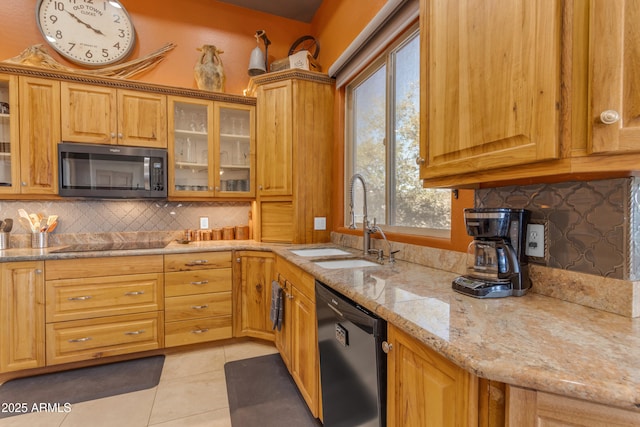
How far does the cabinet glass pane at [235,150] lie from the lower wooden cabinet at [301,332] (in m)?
1.11

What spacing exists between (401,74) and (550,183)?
52.1 inches

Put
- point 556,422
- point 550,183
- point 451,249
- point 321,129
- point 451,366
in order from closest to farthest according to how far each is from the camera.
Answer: point 556,422, point 451,366, point 550,183, point 451,249, point 321,129

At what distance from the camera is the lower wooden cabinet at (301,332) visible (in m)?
1.58

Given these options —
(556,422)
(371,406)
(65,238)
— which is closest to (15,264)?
(65,238)

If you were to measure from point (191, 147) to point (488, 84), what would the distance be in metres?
2.60

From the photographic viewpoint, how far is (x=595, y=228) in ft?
3.12

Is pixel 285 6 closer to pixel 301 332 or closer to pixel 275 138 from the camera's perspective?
pixel 275 138

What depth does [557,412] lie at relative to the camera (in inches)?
23.5

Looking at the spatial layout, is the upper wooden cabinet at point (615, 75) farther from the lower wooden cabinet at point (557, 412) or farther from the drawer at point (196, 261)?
the drawer at point (196, 261)

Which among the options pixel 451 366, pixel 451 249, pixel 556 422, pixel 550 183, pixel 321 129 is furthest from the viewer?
pixel 321 129

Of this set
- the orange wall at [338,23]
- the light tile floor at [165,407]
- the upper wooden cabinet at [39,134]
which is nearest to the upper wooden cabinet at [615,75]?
the orange wall at [338,23]

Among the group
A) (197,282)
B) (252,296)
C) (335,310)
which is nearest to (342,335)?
(335,310)

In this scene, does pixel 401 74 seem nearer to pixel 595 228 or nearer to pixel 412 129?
pixel 412 129

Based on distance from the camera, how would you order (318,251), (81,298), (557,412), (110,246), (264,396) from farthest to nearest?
(110,246) < (318,251) < (81,298) < (264,396) < (557,412)
